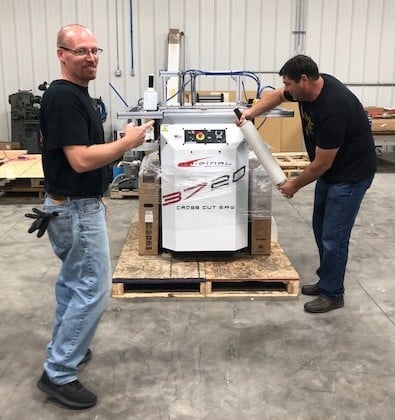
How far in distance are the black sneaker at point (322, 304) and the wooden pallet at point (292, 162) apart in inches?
142

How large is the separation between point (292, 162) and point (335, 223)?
13.0ft

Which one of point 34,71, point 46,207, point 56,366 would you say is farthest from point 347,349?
point 34,71

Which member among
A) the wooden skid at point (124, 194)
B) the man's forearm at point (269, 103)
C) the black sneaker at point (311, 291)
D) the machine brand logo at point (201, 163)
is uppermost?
the man's forearm at point (269, 103)

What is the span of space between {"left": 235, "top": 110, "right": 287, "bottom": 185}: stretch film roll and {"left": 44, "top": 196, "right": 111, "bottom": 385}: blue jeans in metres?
1.17

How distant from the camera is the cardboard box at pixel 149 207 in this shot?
130 inches

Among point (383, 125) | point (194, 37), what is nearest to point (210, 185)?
point (383, 125)

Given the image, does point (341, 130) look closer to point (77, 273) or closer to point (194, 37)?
point (77, 273)

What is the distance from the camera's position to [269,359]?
2.45 meters

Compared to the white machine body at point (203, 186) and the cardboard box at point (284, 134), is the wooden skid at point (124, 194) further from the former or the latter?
the cardboard box at point (284, 134)

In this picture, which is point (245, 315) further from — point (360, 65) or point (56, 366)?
point (360, 65)

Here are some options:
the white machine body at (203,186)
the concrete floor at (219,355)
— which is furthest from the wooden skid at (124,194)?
the white machine body at (203,186)

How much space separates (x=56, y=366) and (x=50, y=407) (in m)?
0.17

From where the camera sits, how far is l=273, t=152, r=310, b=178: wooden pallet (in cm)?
654

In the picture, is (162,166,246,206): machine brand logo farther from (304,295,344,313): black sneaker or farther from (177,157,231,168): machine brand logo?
(304,295,344,313): black sneaker
